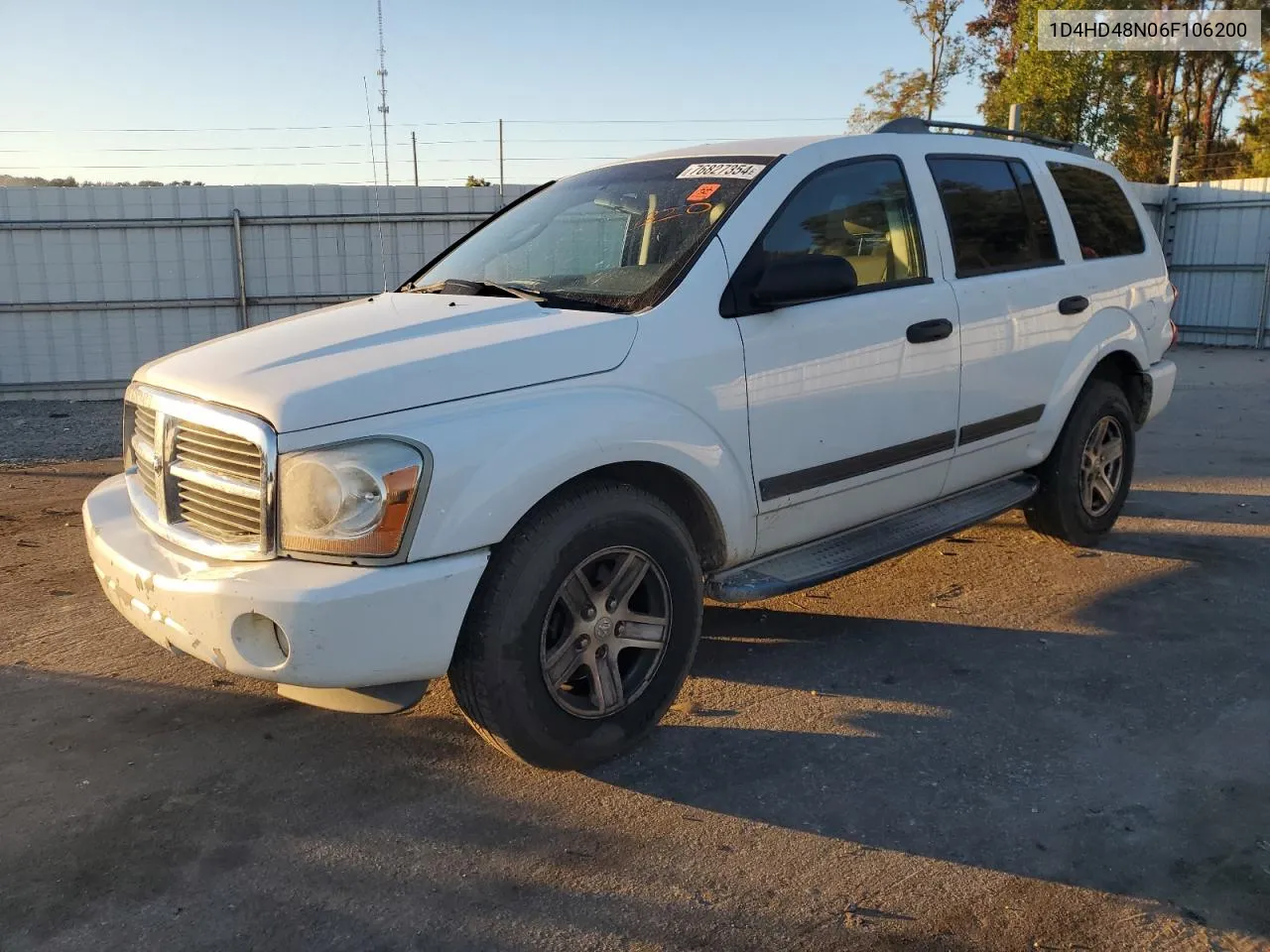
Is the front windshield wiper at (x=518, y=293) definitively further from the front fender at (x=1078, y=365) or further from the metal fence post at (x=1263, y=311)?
the metal fence post at (x=1263, y=311)

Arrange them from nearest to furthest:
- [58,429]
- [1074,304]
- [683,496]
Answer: [683,496] < [1074,304] < [58,429]

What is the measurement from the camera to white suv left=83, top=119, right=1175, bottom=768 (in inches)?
106

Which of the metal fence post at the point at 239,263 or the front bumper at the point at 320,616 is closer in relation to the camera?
the front bumper at the point at 320,616

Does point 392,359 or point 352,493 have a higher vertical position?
point 392,359

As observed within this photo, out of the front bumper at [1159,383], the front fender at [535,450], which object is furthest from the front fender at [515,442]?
the front bumper at [1159,383]

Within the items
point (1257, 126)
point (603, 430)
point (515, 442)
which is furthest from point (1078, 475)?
Result: point (1257, 126)

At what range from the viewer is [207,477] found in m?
2.92

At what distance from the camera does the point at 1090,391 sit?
5.10 m

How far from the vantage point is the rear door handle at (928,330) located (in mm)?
3955

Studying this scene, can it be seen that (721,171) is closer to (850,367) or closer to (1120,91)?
(850,367)

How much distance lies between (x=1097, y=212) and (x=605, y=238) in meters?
2.84

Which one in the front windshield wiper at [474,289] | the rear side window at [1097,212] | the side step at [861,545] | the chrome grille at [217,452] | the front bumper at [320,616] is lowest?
the side step at [861,545]

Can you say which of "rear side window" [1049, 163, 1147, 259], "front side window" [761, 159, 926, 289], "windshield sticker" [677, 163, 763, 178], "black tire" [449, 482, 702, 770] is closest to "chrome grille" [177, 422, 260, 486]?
"black tire" [449, 482, 702, 770]

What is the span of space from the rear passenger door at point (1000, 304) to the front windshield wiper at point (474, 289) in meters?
1.75
